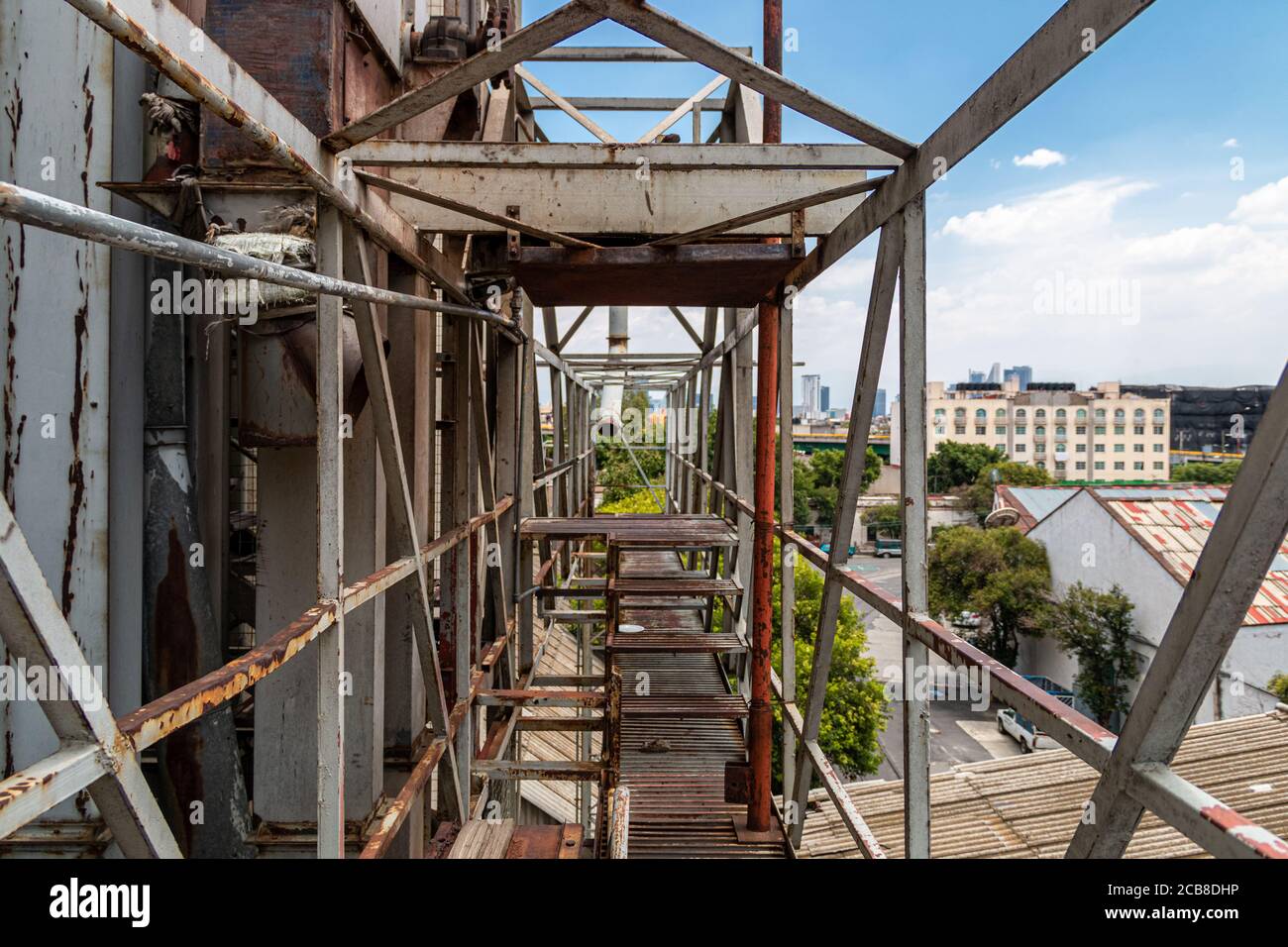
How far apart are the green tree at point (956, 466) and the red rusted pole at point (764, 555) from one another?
5043cm

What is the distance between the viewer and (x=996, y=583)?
3244 centimetres

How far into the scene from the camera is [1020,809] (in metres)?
8.86

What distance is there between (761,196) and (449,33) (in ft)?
7.90

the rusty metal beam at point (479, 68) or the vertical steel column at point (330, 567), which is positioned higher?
the rusty metal beam at point (479, 68)

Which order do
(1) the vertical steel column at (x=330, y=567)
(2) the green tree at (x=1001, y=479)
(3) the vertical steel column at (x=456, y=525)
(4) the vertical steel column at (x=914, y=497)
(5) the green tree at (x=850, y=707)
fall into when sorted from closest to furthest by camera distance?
(1) the vertical steel column at (x=330, y=567), (4) the vertical steel column at (x=914, y=497), (3) the vertical steel column at (x=456, y=525), (5) the green tree at (x=850, y=707), (2) the green tree at (x=1001, y=479)

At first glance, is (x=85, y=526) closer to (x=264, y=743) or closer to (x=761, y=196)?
(x=264, y=743)

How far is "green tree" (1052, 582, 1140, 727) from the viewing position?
2333cm

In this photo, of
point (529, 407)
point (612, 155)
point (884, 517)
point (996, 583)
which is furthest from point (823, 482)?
point (612, 155)

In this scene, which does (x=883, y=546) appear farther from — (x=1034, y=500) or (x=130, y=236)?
(x=130, y=236)

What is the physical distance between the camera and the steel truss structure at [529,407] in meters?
1.36

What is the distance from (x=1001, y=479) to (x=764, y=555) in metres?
48.5
